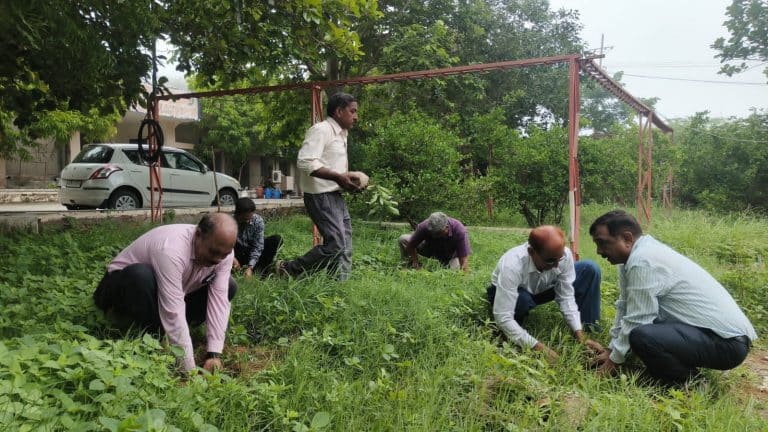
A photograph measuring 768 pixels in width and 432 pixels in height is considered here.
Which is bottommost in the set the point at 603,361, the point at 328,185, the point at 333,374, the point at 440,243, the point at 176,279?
the point at 603,361

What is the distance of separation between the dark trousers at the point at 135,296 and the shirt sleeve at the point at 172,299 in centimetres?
6

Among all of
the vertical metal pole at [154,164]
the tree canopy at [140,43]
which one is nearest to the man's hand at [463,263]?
the tree canopy at [140,43]

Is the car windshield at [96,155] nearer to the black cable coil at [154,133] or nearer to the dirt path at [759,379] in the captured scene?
the black cable coil at [154,133]

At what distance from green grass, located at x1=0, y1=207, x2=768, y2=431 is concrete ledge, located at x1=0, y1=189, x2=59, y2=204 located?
1545 centimetres

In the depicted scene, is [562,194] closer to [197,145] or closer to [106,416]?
[106,416]

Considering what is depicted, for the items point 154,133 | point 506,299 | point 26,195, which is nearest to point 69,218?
point 154,133

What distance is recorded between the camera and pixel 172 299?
2.73m

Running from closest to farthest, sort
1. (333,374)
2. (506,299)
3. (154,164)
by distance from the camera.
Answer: (333,374) → (506,299) → (154,164)

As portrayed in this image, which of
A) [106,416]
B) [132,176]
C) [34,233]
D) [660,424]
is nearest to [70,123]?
[132,176]

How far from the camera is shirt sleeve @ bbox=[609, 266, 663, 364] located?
302 cm

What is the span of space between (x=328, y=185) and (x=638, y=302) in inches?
92.2

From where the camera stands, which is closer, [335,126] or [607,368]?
[607,368]

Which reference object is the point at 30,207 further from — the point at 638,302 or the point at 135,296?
the point at 638,302

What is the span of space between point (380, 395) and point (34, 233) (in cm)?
645
